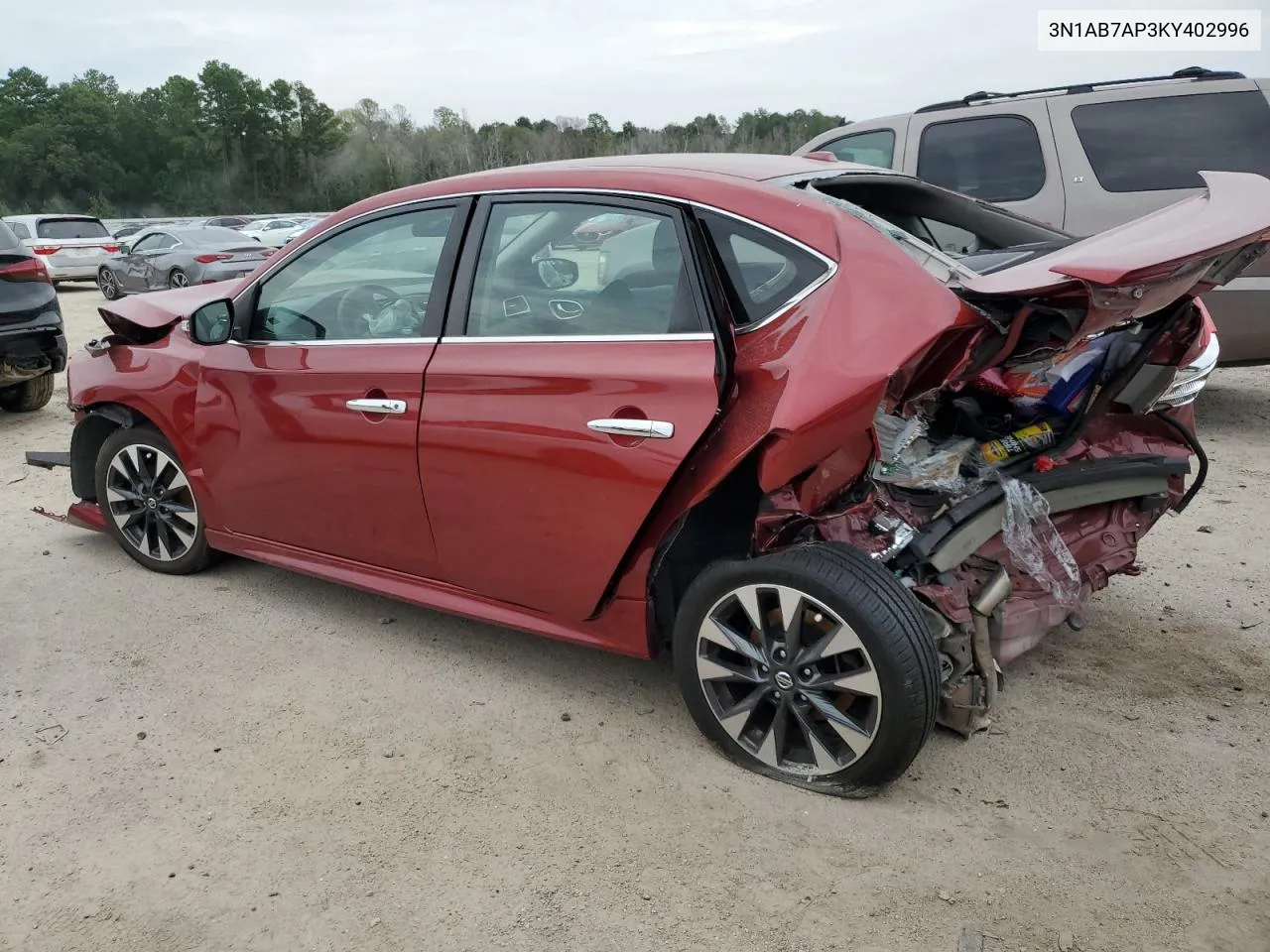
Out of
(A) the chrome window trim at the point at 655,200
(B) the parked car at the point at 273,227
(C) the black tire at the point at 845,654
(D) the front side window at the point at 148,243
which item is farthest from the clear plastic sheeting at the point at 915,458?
(B) the parked car at the point at 273,227

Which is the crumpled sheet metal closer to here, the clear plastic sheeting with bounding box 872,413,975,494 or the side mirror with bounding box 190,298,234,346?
the clear plastic sheeting with bounding box 872,413,975,494

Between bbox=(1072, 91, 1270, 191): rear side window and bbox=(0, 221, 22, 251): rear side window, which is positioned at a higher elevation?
bbox=(1072, 91, 1270, 191): rear side window

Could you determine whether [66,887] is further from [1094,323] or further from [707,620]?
[1094,323]

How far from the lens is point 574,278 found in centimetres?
314

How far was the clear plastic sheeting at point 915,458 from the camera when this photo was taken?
2918 millimetres

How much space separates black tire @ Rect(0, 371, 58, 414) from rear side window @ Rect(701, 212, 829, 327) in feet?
23.4

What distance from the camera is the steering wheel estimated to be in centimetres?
358

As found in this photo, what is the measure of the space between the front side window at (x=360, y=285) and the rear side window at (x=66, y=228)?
1960cm

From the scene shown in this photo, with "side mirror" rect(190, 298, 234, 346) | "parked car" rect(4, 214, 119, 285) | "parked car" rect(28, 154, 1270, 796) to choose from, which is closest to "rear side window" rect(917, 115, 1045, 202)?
"parked car" rect(28, 154, 1270, 796)

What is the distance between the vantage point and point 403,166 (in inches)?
2525

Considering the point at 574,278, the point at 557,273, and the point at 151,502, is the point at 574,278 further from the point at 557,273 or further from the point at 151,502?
the point at 151,502

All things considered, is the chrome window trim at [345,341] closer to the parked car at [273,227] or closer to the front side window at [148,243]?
the front side window at [148,243]

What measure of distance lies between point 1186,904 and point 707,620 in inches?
53.4

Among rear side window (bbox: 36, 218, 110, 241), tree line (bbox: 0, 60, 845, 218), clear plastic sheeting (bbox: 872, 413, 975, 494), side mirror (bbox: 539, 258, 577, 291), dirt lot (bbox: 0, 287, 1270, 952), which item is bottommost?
dirt lot (bbox: 0, 287, 1270, 952)
